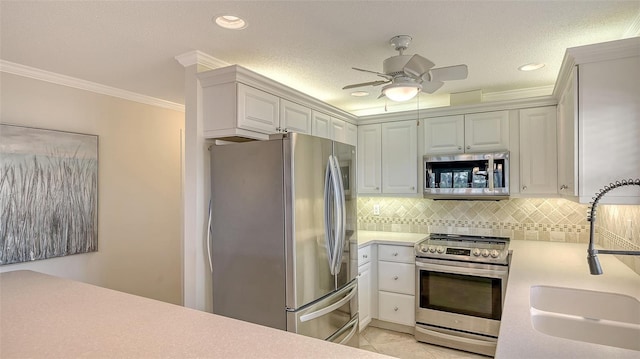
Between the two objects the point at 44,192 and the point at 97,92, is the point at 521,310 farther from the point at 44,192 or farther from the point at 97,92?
the point at 97,92

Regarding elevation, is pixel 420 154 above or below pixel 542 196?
above

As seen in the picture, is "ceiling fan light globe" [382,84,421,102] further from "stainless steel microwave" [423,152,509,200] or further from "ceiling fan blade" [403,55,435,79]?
"stainless steel microwave" [423,152,509,200]

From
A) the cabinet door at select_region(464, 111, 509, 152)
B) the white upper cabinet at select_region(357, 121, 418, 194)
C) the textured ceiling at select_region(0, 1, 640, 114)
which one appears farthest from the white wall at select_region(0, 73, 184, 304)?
the cabinet door at select_region(464, 111, 509, 152)

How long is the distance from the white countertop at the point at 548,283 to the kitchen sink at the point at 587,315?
6 cm

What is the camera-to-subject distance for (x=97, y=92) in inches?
125

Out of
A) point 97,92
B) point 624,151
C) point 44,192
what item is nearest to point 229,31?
point 97,92

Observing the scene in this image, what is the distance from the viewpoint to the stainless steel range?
2.91 meters

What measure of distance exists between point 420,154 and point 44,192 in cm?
336

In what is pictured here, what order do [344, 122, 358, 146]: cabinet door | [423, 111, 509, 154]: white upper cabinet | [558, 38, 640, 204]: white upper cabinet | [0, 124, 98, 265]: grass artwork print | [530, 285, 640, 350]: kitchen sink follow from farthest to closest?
[344, 122, 358, 146]: cabinet door < [423, 111, 509, 154]: white upper cabinet < [0, 124, 98, 265]: grass artwork print < [558, 38, 640, 204]: white upper cabinet < [530, 285, 640, 350]: kitchen sink

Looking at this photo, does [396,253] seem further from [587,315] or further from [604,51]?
[604,51]

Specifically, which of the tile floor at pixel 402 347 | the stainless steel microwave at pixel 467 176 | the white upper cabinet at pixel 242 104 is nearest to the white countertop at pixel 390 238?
the stainless steel microwave at pixel 467 176

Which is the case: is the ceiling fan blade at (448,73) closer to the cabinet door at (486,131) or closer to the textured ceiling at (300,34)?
the textured ceiling at (300,34)

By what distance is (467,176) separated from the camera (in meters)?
3.35

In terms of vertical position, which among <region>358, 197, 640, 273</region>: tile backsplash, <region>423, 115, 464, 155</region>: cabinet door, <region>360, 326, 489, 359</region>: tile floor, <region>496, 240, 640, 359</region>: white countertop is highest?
<region>423, 115, 464, 155</region>: cabinet door
